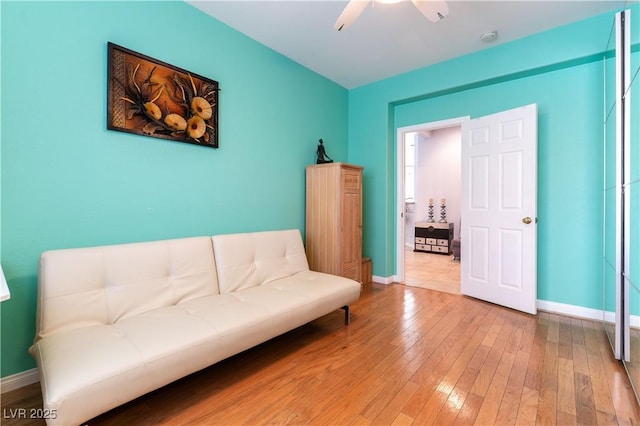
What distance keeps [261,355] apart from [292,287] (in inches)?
21.0

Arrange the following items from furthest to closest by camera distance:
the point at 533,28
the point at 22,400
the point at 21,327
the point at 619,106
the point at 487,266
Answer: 1. the point at 487,266
2. the point at 533,28
3. the point at 619,106
4. the point at 21,327
5. the point at 22,400

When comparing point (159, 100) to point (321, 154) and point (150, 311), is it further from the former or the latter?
point (321, 154)

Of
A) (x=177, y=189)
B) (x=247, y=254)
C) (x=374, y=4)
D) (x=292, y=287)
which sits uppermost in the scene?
(x=374, y=4)

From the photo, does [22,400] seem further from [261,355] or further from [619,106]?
[619,106]

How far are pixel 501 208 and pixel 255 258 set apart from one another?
8.35ft

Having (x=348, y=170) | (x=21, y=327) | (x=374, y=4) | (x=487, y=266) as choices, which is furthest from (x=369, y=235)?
(x=21, y=327)

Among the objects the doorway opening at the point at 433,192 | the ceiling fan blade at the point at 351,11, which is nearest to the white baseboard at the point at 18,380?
the ceiling fan blade at the point at 351,11

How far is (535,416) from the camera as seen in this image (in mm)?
1478

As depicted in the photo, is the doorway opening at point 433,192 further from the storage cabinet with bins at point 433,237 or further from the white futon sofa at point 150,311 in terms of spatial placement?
the white futon sofa at point 150,311

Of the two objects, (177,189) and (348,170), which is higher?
(348,170)

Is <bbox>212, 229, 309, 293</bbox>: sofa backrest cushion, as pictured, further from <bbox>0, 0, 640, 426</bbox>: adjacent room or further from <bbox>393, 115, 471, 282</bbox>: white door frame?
<bbox>393, 115, 471, 282</bbox>: white door frame

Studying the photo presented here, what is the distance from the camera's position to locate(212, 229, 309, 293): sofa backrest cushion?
2.33m

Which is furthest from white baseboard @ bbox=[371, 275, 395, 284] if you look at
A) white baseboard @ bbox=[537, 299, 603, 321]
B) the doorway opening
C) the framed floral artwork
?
the framed floral artwork

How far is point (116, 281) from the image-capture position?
1792mm
